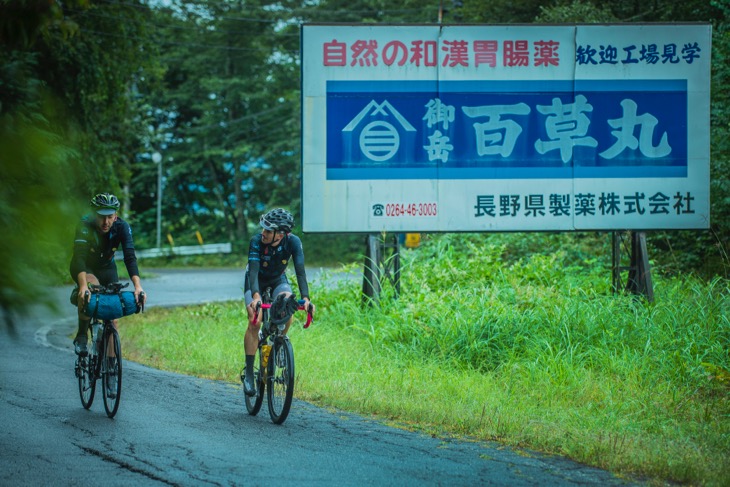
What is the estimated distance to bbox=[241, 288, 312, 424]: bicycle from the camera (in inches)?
304

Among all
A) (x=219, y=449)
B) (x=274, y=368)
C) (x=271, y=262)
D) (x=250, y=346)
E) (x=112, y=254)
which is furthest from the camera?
(x=112, y=254)

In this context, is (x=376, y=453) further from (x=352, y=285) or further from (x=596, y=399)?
(x=352, y=285)

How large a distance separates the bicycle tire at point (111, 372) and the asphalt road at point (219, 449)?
0.49 ft

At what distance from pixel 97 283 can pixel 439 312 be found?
17.5 feet

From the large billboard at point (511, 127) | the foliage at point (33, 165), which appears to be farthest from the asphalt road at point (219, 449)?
the large billboard at point (511, 127)

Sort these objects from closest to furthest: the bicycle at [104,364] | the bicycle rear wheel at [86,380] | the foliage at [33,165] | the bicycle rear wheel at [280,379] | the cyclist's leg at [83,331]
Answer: the foliage at [33,165], the bicycle rear wheel at [280,379], the bicycle at [104,364], the bicycle rear wheel at [86,380], the cyclist's leg at [83,331]

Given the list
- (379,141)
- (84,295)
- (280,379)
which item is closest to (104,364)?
(84,295)

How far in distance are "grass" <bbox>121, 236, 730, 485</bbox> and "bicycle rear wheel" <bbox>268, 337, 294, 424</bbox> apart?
42.1 inches

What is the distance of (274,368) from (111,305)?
1.62 metres

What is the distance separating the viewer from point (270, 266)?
8531 millimetres

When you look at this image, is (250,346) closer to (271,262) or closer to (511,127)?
(271,262)

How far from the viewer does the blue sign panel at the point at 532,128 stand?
14398 millimetres

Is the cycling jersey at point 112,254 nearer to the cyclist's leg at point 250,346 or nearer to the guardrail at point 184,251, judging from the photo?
the cyclist's leg at point 250,346

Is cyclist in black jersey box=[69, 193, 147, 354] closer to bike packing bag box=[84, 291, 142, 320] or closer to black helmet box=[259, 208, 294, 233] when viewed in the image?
bike packing bag box=[84, 291, 142, 320]
